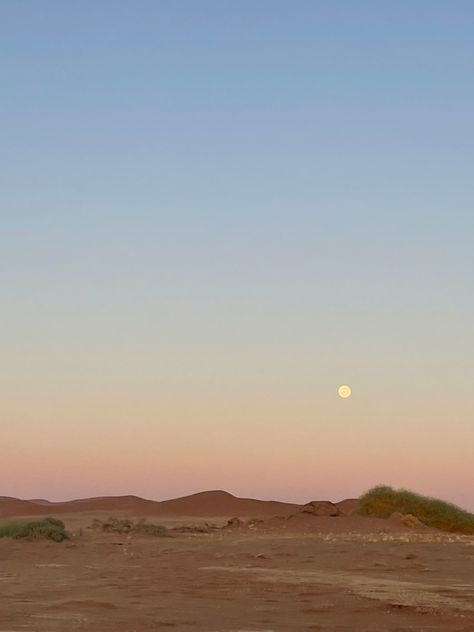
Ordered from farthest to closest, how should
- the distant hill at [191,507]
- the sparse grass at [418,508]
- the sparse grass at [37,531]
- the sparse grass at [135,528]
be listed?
the distant hill at [191,507] → the sparse grass at [418,508] → the sparse grass at [135,528] → the sparse grass at [37,531]

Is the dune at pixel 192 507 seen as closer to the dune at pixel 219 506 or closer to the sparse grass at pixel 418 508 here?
the dune at pixel 219 506

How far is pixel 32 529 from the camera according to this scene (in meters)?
22.7

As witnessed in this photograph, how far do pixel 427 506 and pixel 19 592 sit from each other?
735 inches

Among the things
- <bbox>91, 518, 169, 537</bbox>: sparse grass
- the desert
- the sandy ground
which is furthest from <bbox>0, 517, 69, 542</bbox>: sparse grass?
<bbox>91, 518, 169, 537</bbox>: sparse grass

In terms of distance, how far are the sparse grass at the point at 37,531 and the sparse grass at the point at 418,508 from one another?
9176 millimetres

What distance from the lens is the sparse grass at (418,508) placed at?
27.6 m

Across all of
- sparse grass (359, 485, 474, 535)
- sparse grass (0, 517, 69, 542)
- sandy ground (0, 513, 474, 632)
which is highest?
sparse grass (359, 485, 474, 535)

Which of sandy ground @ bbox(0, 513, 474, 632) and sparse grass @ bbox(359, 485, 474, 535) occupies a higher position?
sparse grass @ bbox(359, 485, 474, 535)

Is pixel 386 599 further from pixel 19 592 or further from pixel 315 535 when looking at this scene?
pixel 315 535

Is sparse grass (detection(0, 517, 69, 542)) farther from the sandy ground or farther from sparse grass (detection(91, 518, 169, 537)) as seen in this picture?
sparse grass (detection(91, 518, 169, 537))

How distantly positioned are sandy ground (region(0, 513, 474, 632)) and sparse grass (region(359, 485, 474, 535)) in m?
6.74

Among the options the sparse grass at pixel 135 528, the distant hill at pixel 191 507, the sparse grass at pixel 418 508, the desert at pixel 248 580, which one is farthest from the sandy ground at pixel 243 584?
the distant hill at pixel 191 507

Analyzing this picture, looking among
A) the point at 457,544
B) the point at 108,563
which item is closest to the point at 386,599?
the point at 108,563

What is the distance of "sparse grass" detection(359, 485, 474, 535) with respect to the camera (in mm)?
27594
